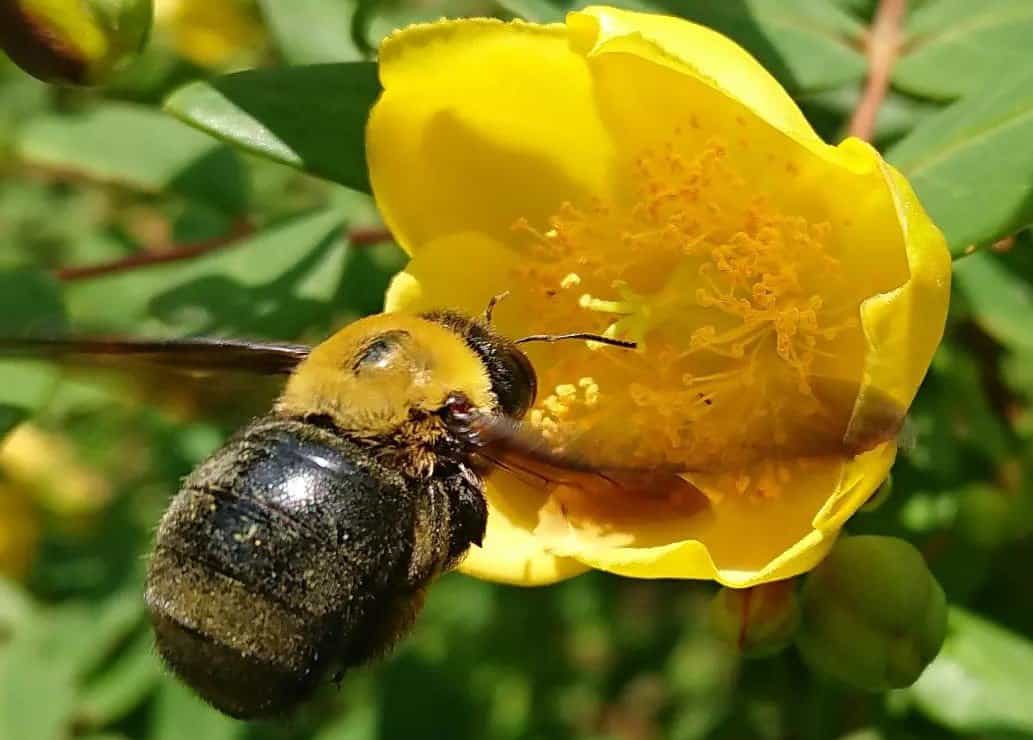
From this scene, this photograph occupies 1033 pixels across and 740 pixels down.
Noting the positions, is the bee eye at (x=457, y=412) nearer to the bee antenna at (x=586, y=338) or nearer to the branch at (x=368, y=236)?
the bee antenna at (x=586, y=338)

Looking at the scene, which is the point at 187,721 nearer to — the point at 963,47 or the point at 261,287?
the point at 261,287

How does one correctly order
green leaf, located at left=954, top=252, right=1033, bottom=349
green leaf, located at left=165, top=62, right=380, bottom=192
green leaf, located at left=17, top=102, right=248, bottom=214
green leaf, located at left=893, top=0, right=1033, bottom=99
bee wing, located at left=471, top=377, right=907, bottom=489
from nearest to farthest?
bee wing, located at left=471, top=377, right=907, bottom=489, green leaf, located at left=165, top=62, right=380, bottom=192, green leaf, located at left=893, top=0, right=1033, bottom=99, green leaf, located at left=954, top=252, right=1033, bottom=349, green leaf, located at left=17, top=102, right=248, bottom=214

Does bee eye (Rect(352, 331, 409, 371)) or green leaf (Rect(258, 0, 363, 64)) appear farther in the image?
green leaf (Rect(258, 0, 363, 64))

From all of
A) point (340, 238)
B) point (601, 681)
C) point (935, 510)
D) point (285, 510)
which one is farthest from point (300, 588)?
point (601, 681)

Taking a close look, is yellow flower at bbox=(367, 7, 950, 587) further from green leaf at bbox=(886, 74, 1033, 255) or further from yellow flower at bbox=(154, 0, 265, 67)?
yellow flower at bbox=(154, 0, 265, 67)

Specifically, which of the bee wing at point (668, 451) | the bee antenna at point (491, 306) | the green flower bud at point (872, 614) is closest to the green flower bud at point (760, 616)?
the green flower bud at point (872, 614)

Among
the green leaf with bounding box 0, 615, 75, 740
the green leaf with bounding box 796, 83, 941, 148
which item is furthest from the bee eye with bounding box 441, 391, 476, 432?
the green leaf with bounding box 0, 615, 75, 740

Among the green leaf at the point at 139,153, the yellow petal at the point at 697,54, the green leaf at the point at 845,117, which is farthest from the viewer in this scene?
the green leaf at the point at 139,153
